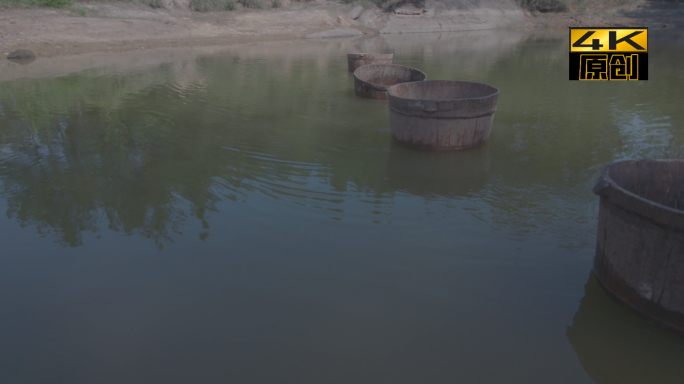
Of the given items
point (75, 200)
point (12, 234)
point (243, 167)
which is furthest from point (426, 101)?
point (12, 234)

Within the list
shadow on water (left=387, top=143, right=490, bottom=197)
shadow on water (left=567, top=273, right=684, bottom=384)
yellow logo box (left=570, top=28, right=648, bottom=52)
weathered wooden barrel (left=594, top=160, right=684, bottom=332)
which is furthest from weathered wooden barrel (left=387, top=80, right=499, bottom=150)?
yellow logo box (left=570, top=28, right=648, bottom=52)

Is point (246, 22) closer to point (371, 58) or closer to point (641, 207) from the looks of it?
point (371, 58)

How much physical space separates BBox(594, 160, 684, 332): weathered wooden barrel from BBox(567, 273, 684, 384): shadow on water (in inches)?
4.2

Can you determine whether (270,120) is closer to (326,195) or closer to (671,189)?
(326,195)

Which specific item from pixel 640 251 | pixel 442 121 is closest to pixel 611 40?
pixel 442 121

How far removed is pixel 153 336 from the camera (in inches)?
133

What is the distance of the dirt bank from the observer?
67.7 ft

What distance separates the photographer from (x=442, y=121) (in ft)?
22.7

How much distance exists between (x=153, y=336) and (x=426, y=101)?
4828mm

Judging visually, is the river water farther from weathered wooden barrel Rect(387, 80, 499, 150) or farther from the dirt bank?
the dirt bank

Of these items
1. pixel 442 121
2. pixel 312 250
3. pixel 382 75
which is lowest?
pixel 312 250

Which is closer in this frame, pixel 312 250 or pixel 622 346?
pixel 622 346

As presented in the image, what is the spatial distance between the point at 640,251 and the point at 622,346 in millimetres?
653

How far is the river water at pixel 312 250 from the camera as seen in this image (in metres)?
3.16
